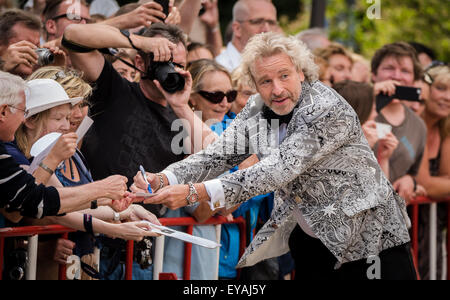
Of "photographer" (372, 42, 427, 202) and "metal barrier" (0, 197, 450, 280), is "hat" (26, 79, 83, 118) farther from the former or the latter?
"photographer" (372, 42, 427, 202)

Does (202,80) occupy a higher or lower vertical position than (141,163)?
higher

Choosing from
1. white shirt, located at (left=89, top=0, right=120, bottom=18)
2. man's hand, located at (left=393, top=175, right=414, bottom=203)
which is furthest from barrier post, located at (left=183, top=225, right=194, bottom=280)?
white shirt, located at (left=89, top=0, right=120, bottom=18)

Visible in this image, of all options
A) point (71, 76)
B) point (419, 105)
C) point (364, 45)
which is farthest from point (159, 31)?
point (364, 45)

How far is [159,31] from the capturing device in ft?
14.2

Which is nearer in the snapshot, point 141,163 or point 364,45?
point 141,163

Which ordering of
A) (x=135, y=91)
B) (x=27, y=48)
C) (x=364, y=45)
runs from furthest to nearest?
(x=364, y=45), (x=135, y=91), (x=27, y=48)

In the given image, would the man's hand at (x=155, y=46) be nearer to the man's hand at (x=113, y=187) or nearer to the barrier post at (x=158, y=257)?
the man's hand at (x=113, y=187)

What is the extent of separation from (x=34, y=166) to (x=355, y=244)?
5.32 ft

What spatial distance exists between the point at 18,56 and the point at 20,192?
46.1 inches

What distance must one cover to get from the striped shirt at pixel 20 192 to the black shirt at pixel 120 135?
947 mm

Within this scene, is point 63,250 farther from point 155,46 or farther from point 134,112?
point 155,46

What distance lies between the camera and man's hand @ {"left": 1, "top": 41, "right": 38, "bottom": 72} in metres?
4.01

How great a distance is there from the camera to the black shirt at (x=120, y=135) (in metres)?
4.13
